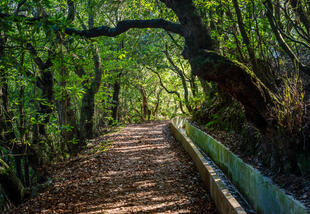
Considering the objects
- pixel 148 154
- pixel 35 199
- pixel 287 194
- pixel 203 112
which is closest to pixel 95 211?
pixel 35 199

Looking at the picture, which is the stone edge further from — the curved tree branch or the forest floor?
the curved tree branch

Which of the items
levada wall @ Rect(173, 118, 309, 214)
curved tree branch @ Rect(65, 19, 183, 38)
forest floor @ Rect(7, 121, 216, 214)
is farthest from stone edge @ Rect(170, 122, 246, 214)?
curved tree branch @ Rect(65, 19, 183, 38)

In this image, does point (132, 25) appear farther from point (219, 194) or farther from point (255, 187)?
point (255, 187)

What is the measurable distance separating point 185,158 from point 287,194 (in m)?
5.52

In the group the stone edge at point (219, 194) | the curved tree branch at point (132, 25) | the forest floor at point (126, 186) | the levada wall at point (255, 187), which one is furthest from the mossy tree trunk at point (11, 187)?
the levada wall at point (255, 187)

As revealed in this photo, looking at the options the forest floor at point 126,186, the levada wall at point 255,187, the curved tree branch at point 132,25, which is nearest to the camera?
the levada wall at point 255,187

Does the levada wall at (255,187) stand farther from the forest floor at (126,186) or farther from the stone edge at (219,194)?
the forest floor at (126,186)

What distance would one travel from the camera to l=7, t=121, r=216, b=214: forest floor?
18.9ft

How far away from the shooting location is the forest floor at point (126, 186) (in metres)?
5.77

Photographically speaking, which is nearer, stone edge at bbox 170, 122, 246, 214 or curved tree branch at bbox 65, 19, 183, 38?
stone edge at bbox 170, 122, 246, 214

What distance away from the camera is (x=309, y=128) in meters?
4.76

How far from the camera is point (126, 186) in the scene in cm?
709

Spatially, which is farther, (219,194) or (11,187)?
(11,187)

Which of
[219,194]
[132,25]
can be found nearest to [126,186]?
[219,194]
